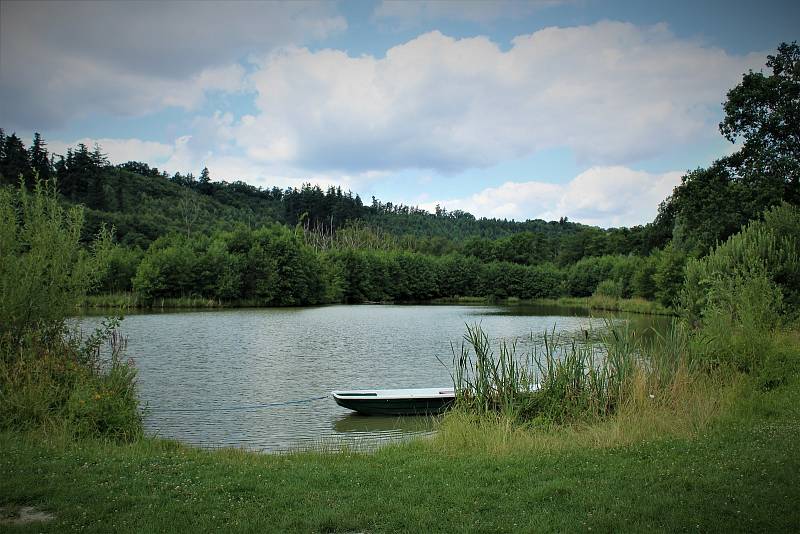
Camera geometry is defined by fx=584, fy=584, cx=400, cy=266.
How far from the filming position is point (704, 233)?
102 feet

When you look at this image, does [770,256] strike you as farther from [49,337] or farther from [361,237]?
[361,237]

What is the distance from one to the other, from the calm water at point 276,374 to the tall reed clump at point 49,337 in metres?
2.35

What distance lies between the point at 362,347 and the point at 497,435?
72.1 ft

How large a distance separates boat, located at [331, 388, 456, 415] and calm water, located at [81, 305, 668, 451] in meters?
0.33

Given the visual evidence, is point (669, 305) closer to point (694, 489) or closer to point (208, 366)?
point (208, 366)

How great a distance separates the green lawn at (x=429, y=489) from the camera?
18.9 feet

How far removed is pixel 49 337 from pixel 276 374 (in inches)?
458

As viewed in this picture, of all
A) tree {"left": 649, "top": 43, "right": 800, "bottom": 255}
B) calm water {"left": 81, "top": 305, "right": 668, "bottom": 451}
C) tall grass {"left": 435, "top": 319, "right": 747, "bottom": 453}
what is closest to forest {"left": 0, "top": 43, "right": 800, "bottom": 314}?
tree {"left": 649, "top": 43, "right": 800, "bottom": 255}

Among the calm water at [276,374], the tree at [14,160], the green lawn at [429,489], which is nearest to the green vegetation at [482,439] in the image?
the green lawn at [429,489]

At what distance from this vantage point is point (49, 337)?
1213 cm

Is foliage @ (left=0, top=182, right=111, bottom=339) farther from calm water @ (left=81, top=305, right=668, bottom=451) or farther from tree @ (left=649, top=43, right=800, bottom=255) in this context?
tree @ (left=649, top=43, right=800, bottom=255)

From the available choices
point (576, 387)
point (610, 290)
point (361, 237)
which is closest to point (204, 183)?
point (361, 237)

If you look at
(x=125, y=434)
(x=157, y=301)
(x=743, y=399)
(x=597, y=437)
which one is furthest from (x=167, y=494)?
(x=157, y=301)

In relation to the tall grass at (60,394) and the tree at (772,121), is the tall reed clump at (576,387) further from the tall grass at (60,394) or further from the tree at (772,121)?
the tree at (772,121)
